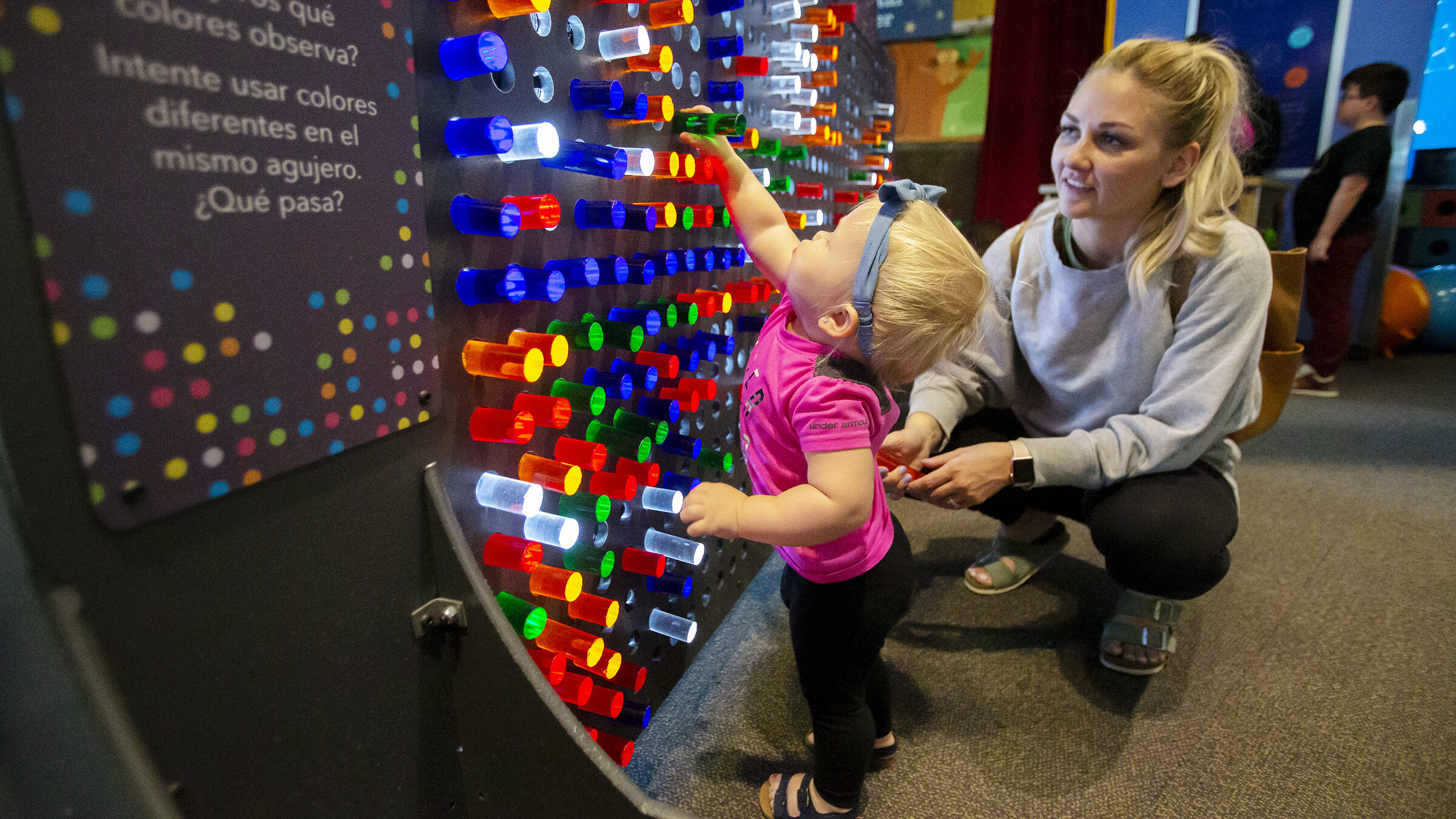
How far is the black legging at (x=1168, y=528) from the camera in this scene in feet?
3.42

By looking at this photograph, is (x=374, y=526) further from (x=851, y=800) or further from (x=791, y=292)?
(x=851, y=800)

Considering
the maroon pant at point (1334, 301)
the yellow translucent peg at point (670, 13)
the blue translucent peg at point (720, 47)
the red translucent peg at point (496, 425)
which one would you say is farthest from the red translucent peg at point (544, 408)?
the maroon pant at point (1334, 301)

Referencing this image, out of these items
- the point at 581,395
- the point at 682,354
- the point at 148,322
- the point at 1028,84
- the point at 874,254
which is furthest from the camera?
the point at 1028,84

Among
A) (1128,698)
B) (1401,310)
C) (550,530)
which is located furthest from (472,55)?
(1401,310)

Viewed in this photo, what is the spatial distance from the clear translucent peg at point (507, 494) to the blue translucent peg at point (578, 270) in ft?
0.65

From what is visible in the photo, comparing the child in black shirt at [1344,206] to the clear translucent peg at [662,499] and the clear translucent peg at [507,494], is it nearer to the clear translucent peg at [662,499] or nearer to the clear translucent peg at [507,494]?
the clear translucent peg at [662,499]

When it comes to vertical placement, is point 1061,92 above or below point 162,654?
above

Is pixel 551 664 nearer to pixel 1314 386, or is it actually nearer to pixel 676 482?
pixel 676 482

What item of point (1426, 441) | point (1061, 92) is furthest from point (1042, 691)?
point (1061, 92)

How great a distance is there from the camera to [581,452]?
0.72 m

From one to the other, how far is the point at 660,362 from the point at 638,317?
0.07 m

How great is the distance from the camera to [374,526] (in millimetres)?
562

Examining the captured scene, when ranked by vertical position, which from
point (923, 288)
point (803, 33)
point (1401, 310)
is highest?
point (803, 33)

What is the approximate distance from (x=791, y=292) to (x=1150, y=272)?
0.64 meters
